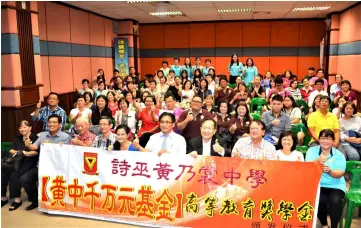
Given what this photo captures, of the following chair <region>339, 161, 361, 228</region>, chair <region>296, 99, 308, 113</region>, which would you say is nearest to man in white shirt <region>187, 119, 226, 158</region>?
chair <region>339, 161, 361, 228</region>

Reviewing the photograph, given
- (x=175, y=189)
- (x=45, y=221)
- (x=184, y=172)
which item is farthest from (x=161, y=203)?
(x=45, y=221)

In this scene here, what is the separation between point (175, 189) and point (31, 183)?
1735 millimetres

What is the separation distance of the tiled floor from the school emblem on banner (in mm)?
492

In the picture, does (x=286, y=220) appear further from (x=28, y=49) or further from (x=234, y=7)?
(x=234, y=7)

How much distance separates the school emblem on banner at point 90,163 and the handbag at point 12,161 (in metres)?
0.91

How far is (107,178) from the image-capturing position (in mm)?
3346

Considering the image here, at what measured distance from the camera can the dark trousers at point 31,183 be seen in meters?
3.75

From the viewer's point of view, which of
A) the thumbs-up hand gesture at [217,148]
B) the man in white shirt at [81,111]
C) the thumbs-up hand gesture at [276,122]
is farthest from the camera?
the man in white shirt at [81,111]

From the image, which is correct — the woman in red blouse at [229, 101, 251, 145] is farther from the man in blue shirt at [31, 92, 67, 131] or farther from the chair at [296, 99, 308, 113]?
the man in blue shirt at [31, 92, 67, 131]

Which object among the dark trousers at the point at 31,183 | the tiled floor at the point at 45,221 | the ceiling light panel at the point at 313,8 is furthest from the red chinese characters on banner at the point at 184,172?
the ceiling light panel at the point at 313,8

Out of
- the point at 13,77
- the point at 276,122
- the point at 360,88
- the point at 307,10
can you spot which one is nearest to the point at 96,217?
the point at 276,122

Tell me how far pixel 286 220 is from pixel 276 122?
1577mm

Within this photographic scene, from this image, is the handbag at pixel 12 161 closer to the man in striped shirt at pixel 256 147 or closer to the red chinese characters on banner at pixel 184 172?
the red chinese characters on banner at pixel 184 172

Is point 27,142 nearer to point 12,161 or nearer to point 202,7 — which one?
point 12,161
